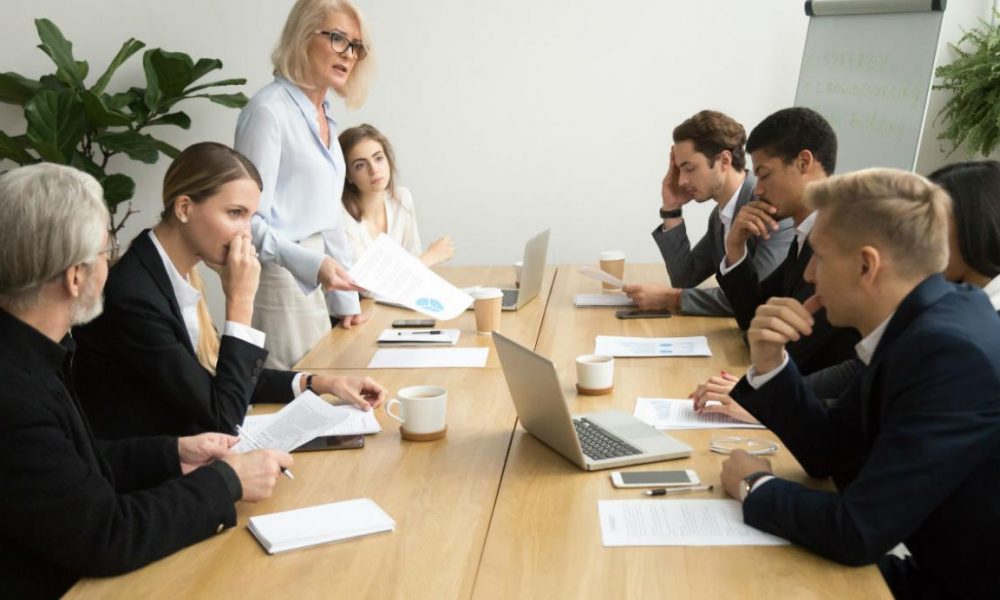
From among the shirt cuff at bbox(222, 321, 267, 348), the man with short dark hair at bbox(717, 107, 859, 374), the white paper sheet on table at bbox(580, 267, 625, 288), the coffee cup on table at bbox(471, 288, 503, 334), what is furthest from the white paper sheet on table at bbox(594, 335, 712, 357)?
the shirt cuff at bbox(222, 321, 267, 348)

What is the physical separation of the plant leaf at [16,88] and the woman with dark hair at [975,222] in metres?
4.28

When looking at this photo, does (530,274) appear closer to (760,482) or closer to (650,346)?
(650,346)

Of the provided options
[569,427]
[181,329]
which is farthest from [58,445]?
[569,427]

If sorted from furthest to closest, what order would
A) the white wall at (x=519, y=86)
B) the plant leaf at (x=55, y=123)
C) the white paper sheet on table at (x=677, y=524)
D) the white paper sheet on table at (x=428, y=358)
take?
1. the white wall at (x=519, y=86)
2. the plant leaf at (x=55, y=123)
3. the white paper sheet on table at (x=428, y=358)
4. the white paper sheet on table at (x=677, y=524)

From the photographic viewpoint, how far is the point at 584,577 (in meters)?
1.47

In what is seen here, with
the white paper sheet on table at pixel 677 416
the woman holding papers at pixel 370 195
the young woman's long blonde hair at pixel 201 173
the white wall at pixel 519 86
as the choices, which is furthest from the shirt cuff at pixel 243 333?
the white wall at pixel 519 86

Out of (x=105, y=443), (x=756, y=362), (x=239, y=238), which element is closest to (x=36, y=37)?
(x=239, y=238)

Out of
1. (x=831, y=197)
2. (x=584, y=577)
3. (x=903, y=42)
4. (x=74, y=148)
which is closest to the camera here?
(x=584, y=577)

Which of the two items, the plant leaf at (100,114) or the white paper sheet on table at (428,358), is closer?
the white paper sheet on table at (428,358)

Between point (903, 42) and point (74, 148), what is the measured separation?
378 centimetres

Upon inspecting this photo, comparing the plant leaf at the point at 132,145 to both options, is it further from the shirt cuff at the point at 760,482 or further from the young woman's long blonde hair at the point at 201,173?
the shirt cuff at the point at 760,482

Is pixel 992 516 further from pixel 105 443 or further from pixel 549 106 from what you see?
pixel 549 106

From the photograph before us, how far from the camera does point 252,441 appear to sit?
6.74ft

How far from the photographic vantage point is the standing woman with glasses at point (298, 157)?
3.15 meters
